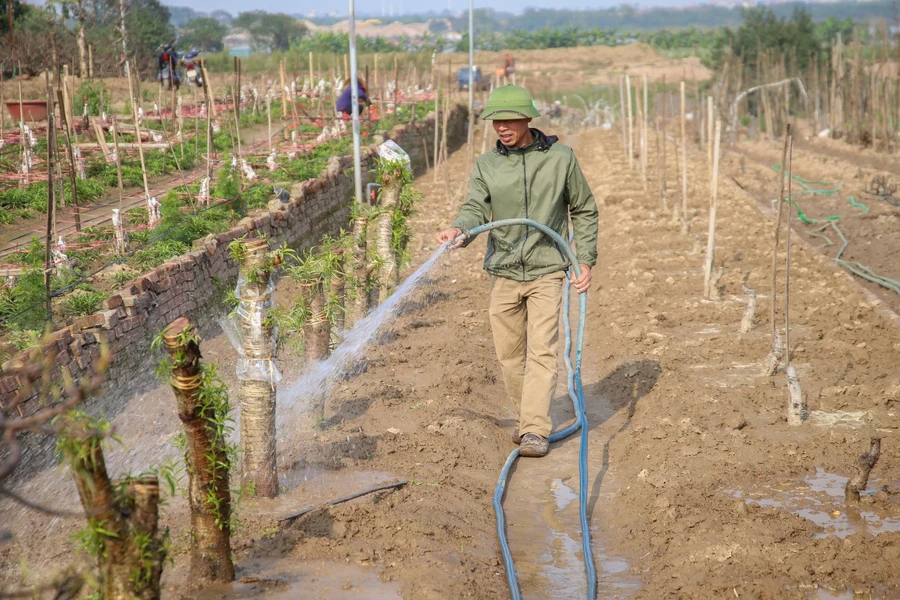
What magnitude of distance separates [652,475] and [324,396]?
2.11 meters

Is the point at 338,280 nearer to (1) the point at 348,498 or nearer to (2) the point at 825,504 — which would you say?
(1) the point at 348,498

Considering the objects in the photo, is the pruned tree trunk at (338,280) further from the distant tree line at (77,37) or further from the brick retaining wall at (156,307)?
the distant tree line at (77,37)

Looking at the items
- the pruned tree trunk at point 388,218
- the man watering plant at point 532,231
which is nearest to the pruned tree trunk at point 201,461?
the man watering plant at point 532,231

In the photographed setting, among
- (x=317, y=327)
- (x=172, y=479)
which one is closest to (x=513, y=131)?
(x=317, y=327)

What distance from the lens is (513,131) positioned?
5438mm

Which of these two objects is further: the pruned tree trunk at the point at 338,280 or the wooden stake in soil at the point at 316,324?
the pruned tree trunk at the point at 338,280

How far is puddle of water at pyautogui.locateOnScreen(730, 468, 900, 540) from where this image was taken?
4.53 metres

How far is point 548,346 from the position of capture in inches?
222

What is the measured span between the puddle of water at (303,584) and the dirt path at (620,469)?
0.04 ft

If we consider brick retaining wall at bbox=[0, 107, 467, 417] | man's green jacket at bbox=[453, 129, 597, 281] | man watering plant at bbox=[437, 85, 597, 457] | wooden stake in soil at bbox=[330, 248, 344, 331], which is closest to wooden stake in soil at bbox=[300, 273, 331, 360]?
wooden stake in soil at bbox=[330, 248, 344, 331]

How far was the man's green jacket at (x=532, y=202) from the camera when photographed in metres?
5.52

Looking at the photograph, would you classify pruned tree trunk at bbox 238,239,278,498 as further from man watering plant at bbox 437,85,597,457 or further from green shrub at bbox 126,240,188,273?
green shrub at bbox 126,240,188,273

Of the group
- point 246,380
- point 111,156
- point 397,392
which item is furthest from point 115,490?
point 111,156

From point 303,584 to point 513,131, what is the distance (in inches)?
109
